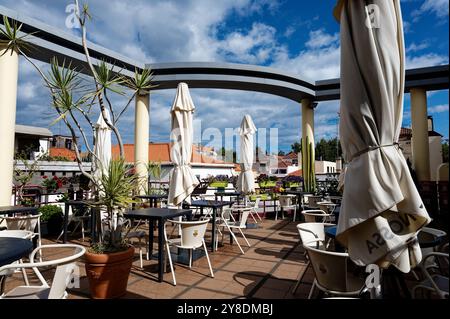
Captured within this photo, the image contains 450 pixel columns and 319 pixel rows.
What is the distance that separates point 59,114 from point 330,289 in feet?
10.6

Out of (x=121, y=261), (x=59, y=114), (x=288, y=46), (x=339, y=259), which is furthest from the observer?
(x=288, y=46)

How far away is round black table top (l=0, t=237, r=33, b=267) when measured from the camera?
1868 millimetres

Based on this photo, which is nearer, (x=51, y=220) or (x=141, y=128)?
(x=51, y=220)

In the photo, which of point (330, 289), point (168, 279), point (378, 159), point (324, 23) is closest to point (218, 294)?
point (168, 279)

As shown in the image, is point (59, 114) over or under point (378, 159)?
over

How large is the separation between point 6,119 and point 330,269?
20.5 feet

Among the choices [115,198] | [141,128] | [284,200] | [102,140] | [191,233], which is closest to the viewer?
[115,198]

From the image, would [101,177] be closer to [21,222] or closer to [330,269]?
[21,222]

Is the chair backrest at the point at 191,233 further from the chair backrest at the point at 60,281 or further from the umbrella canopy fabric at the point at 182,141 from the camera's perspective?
the umbrella canopy fabric at the point at 182,141

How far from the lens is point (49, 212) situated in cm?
570

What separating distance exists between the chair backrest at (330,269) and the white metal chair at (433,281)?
18.5 inches

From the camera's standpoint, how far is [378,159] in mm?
1683

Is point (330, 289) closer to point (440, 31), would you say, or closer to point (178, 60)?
point (440, 31)

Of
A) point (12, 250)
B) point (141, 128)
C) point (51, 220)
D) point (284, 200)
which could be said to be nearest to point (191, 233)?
point (12, 250)
